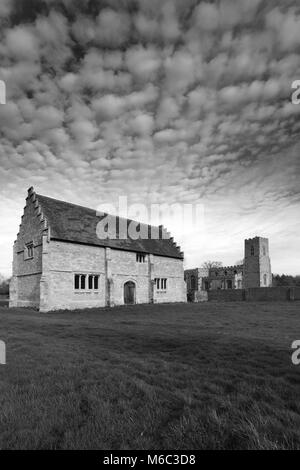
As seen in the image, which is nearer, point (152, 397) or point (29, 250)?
point (152, 397)

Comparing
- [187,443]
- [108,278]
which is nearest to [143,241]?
[108,278]

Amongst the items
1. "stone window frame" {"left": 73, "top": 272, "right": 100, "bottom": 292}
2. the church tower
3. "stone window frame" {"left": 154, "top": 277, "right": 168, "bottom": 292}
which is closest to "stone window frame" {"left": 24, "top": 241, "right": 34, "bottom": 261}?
"stone window frame" {"left": 73, "top": 272, "right": 100, "bottom": 292}

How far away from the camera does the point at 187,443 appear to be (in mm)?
3377

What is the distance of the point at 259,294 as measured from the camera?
113 ft

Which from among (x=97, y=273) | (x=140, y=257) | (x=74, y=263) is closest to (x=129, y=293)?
(x=140, y=257)

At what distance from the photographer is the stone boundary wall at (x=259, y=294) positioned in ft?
105

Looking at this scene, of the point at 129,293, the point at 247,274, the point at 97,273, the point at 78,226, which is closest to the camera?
the point at 97,273

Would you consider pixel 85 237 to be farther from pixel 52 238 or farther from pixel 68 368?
pixel 68 368

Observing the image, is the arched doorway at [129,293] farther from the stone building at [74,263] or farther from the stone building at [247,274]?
the stone building at [247,274]

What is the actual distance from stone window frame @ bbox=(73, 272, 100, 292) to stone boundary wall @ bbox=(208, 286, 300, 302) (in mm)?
19040

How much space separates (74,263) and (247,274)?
154 feet

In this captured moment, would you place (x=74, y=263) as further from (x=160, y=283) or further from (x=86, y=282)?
(x=160, y=283)

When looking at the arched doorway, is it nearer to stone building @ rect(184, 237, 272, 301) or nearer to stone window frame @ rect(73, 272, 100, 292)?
stone window frame @ rect(73, 272, 100, 292)

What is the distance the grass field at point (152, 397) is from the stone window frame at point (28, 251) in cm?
1943
